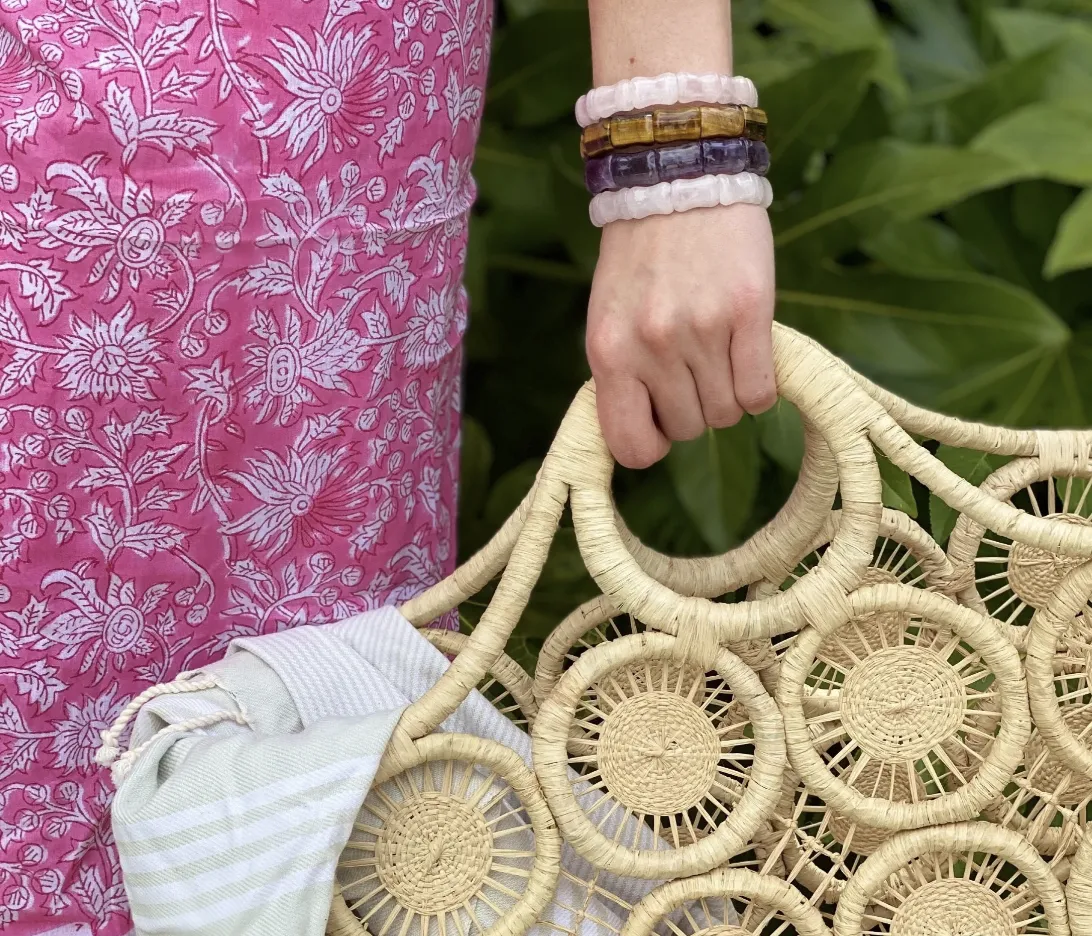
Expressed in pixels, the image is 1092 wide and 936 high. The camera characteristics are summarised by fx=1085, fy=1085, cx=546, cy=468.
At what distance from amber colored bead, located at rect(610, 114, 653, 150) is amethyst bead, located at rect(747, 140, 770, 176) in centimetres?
5

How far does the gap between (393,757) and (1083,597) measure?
1.18 ft

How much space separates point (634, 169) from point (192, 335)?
22 cm

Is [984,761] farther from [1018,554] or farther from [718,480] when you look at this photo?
[718,480]

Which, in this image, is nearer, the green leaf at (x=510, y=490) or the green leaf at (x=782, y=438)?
the green leaf at (x=782, y=438)

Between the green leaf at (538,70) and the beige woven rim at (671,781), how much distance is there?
821 millimetres

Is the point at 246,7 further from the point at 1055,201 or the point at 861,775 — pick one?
the point at 1055,201

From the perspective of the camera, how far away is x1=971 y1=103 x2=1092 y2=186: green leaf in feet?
3.32

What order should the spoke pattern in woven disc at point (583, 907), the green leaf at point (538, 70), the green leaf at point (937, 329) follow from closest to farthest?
the spoke pattern in woven disc at point (583, 907) → the green leaf at point (937, 329) → the green leaf at point (538, 70)

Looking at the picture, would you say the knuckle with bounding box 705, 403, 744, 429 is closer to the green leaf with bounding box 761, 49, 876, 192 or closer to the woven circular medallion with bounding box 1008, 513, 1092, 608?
the woven circular medallion with bounding box 1008, 513, 1092, 608

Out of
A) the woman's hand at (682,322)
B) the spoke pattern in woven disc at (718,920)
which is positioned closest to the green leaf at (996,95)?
the woman's hand at (682,322)

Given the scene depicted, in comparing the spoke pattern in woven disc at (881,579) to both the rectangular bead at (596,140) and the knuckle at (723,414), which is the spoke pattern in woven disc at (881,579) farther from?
the rectangular bead at (596,140)

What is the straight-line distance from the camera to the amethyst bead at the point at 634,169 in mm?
479

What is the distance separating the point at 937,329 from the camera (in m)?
1.07

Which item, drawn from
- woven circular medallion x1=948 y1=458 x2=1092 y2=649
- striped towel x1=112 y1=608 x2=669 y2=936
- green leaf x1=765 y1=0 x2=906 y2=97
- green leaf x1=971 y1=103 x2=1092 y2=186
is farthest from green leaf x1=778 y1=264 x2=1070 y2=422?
striped towel x1=112 y1=608 x2=669 y2=936
